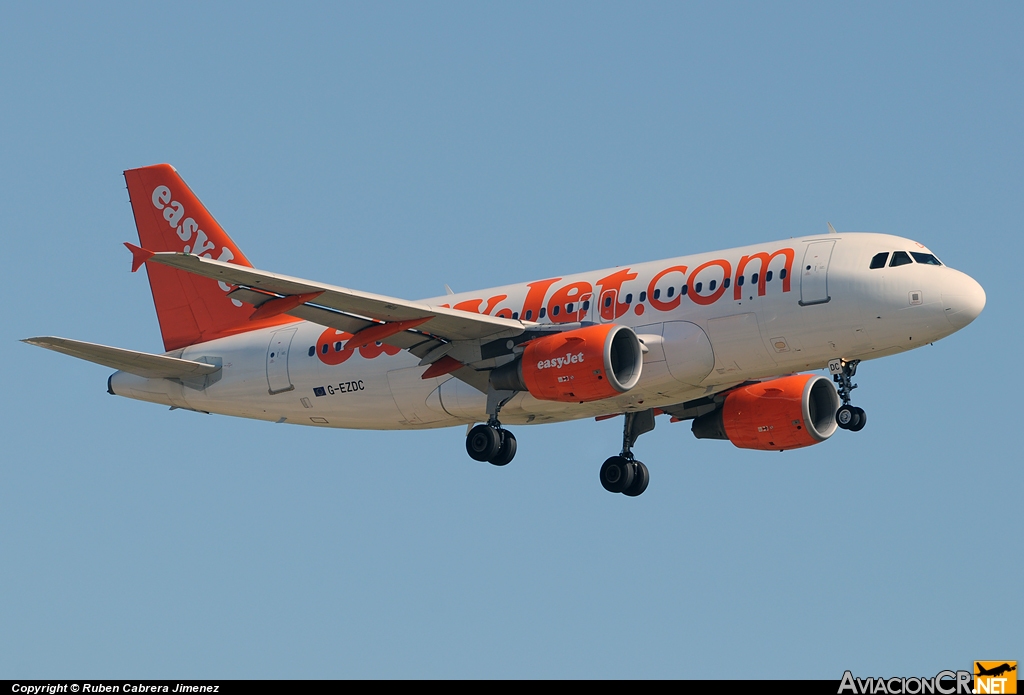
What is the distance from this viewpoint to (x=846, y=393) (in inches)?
1673

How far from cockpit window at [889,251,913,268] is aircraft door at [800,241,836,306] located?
1611 millimetres

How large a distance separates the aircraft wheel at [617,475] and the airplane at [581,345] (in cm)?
7

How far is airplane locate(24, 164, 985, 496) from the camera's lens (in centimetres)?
4138

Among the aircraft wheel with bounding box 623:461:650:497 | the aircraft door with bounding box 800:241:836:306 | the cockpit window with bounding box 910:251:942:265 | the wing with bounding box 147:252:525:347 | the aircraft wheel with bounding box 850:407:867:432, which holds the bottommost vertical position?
the aircraft wheel with bounding box 850:407:867:432

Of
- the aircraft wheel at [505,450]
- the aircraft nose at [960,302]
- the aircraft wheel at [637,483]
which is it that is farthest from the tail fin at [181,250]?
the aircraft nose at [960,302]

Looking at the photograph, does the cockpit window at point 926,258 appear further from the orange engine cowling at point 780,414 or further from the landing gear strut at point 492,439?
the landing gear strut at point 492,439

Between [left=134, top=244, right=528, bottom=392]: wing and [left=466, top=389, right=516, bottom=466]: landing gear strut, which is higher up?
[left=134, top=244, right=528, bottom=392]: wing

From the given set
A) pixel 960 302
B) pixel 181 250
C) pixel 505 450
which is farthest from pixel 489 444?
pixel 181 250

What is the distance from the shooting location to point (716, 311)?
4234 cm

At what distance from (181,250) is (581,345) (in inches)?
678

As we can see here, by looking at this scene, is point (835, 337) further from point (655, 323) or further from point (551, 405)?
point (551, 405)

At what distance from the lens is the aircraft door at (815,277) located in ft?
136

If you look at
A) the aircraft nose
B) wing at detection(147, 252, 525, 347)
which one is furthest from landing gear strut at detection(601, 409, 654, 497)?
the aircraft nose

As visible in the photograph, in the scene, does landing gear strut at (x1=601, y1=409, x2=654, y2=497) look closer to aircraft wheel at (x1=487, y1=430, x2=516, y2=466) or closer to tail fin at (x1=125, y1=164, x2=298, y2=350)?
aircraft wheel at (x1=487, y1=430, x2=516, y2=466)
